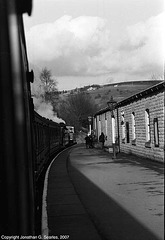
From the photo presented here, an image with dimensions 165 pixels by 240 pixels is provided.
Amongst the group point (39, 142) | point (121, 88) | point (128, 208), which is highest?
point (121, 88)

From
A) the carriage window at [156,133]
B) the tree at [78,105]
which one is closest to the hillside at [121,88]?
the carriage window at [156,133]

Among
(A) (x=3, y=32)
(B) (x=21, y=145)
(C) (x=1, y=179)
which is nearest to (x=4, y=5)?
(A) (x=3, y=32)

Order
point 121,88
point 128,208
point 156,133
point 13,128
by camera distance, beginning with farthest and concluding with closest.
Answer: point 121,88, point 128,208, point 156,133, point 13,128

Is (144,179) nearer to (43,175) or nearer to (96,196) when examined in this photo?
(96,196)

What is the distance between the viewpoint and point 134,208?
2.07 metres

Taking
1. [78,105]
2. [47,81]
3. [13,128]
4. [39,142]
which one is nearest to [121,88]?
[47,81]

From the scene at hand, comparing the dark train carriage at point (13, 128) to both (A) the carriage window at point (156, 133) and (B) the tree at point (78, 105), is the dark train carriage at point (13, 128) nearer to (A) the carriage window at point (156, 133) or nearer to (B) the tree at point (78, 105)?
(A) the carriage window at point (156, 133)

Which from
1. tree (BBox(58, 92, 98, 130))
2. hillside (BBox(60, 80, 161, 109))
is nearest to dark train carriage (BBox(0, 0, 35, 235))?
hillside (BBox(60, 80, 161, 109))

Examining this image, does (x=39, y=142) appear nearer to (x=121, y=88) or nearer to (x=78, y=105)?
(x=78, y=105)

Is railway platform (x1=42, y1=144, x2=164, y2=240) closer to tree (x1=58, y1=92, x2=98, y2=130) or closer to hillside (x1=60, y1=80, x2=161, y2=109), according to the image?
hillside (x1=60, y1=80, x2=161, y2=109)

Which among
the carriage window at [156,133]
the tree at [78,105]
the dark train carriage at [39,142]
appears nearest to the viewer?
the carriage window at [156,133]

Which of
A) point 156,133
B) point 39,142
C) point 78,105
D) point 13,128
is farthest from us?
point 39,142

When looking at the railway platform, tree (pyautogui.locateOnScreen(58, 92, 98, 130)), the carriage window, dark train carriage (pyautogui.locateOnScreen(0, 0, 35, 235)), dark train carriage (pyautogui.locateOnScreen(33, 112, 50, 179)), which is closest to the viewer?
dark train carriage (pyautogui.locateOnScreen(0, 0, 35, 235))

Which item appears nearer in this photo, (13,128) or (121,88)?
(13,128)
